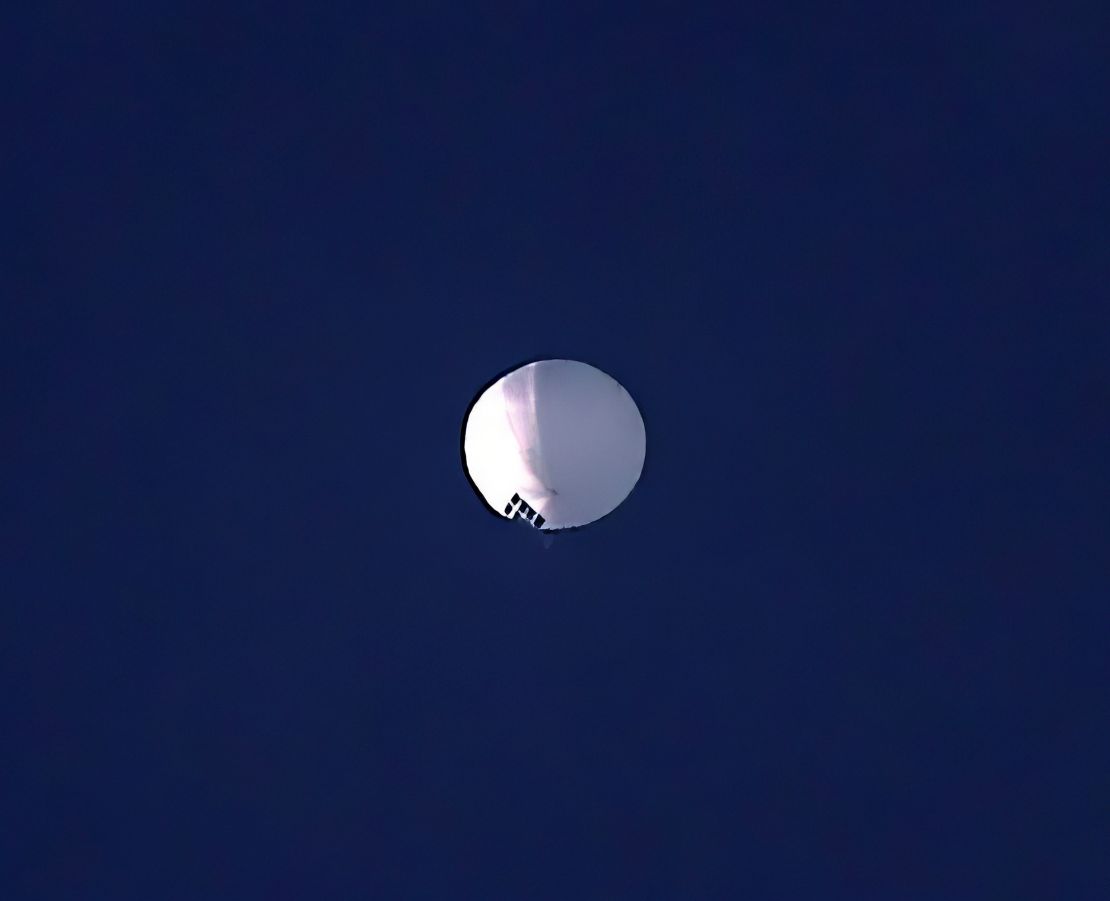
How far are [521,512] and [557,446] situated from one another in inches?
4.0

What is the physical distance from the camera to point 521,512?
192 cm

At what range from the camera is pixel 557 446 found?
1909 millimetres

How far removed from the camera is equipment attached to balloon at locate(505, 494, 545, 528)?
1917 mm

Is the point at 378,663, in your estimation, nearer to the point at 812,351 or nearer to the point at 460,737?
the point at 460,737

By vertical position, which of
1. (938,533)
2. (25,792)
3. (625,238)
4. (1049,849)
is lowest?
(1049,849)

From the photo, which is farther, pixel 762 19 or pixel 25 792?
pixel 762 19

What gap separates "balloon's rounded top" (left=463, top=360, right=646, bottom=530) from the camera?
1912 mm

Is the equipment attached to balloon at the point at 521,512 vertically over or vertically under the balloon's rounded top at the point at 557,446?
under

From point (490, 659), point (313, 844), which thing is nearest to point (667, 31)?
point (490, 659)

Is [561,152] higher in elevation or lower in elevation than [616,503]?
higher

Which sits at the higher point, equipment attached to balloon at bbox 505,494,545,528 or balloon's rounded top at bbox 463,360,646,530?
balloon's rounded top at bbox 463,360,646,530

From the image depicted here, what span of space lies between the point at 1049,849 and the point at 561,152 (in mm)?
1162

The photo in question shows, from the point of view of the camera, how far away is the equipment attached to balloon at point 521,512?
6.29 ft

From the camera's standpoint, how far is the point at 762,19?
204 centimetres
